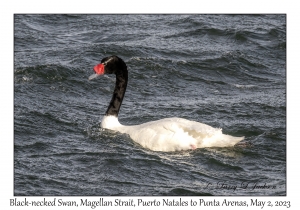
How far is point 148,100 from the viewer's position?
13.2 m

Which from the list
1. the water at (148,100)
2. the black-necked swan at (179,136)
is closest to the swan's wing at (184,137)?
the black-necked swan at (179,136)

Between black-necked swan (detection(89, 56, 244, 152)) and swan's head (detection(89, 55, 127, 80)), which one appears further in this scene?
swan's head (detection(89, 55, 127, 80))

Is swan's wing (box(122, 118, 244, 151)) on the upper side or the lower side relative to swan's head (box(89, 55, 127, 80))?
lower

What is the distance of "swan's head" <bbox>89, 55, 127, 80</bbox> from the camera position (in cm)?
1120

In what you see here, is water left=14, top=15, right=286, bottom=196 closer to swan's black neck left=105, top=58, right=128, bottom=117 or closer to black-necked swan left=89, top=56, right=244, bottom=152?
black-necked swan left=89, top=56, right=244, bottom=152

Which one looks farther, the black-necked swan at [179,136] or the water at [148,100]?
the black-necked swan at [179,136]

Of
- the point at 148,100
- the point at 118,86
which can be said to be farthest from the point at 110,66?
the point at 148,100

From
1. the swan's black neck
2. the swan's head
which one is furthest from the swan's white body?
the swan's head

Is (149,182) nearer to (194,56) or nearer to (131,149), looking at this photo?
(131,149)

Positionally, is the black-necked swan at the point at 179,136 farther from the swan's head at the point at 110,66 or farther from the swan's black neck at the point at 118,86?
the swan's head at the point at 110,66

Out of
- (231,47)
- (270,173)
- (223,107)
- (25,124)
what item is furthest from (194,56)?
(270,173)

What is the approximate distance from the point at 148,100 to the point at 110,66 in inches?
76.5

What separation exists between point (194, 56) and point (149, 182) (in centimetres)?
703

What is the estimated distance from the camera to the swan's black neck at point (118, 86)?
11.5 meters
